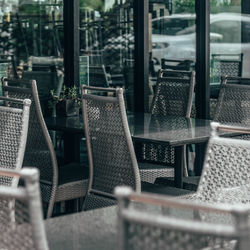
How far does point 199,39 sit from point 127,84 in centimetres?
68

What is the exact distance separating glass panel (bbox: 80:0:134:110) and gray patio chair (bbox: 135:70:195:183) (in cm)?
49

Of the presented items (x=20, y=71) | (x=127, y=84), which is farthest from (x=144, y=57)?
(x=20, y=71)

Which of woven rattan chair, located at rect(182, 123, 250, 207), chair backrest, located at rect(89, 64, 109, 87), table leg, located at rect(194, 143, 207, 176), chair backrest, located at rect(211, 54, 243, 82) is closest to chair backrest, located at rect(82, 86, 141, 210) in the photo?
woven rattan chair, located at rect(182, 123, 250, 207)

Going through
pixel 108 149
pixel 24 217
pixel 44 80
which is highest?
pixel 44 80

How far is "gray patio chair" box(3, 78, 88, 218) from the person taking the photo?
13.2 ft

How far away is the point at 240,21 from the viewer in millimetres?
6129

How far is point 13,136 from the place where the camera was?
3.20m

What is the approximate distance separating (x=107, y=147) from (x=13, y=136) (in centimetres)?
73

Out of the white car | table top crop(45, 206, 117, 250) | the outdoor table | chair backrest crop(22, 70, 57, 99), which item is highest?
the white car

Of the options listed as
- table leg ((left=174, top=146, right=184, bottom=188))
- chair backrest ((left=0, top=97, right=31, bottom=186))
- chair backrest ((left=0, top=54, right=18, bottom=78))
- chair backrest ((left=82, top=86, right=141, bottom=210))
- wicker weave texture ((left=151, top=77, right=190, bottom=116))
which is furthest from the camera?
chair backrest ((left=0, top=54, right=18, bottom=78))

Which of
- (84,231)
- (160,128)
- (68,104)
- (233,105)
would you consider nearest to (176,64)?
(233,105)

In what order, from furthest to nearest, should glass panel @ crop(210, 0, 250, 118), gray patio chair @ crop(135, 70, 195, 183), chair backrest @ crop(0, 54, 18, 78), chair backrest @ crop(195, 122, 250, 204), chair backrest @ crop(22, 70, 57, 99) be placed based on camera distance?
1. glass panel @ crop(210, 0, 250, 118)
2. chair backrest @ crop(22, 70, 57, 99)
3. chair backrest @ crop(0, 54, 18, 78)
4. gray patio chair @ crop(135, 70, 195, 183)
5. chair backrest @ crop(195, 122, 250, 204)

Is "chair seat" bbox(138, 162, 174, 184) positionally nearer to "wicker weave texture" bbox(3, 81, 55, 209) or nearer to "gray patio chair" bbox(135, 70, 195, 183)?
"gray patio chair" bbox(135, 70, 195, 183)

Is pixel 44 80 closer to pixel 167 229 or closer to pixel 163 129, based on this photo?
pixel 163 129
